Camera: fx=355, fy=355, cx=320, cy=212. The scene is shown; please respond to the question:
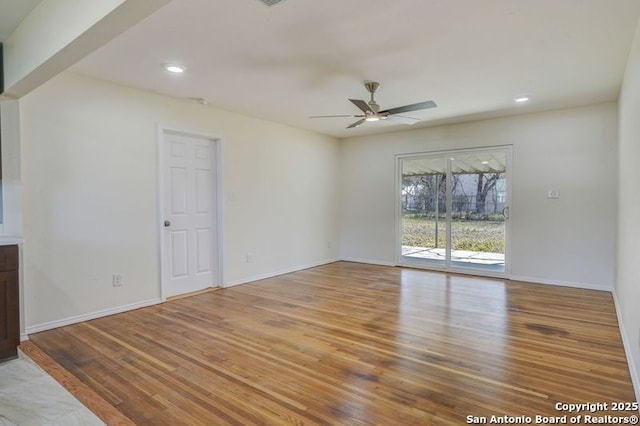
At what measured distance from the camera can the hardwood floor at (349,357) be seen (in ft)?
6.82

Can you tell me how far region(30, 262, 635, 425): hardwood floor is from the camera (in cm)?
208

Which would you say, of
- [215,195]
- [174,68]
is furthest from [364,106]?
[215,195]

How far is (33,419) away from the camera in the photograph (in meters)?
1.99

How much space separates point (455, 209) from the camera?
5895 millimetres

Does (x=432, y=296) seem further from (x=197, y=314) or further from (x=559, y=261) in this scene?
(x=197, y=314)

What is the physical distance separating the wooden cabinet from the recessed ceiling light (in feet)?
6.37

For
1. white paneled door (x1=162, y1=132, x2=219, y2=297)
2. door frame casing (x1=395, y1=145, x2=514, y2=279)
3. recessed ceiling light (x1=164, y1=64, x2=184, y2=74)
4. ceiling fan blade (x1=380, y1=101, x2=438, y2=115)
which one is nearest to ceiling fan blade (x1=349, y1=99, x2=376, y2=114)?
ceiling fan blade (x1=380, y1=101, x2=438, y2=115)

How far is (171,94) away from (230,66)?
49.6 inches

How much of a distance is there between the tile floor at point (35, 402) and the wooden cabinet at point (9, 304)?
0.15 m

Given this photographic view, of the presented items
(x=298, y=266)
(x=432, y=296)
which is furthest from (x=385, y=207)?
(x=432, y=296)

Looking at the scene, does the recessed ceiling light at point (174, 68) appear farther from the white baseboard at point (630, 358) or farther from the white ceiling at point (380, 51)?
the white baseboard at point (630, 358)

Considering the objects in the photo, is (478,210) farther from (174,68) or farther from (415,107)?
(174,68)

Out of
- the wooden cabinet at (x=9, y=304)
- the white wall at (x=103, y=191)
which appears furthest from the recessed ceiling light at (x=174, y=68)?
the wooden cabinet at (x=9, y=304)

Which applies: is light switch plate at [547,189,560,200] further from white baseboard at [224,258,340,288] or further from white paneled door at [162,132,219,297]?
white paneled door at [162,132,219,297]
